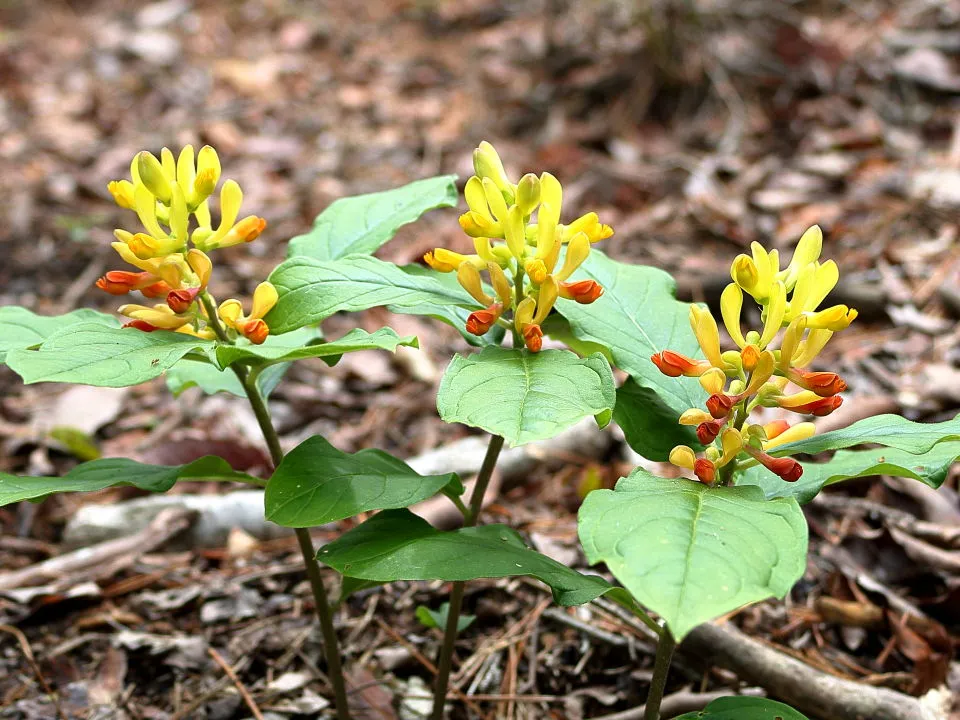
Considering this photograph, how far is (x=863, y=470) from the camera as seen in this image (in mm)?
1438

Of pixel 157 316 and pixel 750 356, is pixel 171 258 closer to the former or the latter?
pixel 157 316

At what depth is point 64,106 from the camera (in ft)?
23.0

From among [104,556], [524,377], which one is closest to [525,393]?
[524,377]

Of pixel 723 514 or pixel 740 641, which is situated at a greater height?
pixel 723 514

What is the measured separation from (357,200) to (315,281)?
0.52 m

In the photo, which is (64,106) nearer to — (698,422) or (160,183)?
(160,183)

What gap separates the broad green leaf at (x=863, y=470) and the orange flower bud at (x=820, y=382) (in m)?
0.13

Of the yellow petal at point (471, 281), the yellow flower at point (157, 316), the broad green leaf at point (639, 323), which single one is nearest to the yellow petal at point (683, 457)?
the broad green leaf at point (639, 323)

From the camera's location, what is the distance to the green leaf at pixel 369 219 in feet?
6.19

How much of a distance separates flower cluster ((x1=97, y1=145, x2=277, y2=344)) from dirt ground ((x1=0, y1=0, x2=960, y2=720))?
1156mm

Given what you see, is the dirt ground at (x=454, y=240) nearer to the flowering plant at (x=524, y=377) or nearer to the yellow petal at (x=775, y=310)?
the flowering plant at (x=524, y=377)

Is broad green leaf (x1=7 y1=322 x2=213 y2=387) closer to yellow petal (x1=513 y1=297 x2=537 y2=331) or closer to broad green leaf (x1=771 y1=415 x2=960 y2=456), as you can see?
yellow petal (x1=513 y1=297 x2=537 y2=331)

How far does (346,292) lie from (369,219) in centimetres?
46

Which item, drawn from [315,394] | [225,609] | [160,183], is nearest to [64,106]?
[315,394]
